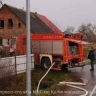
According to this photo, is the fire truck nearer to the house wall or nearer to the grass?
the grass

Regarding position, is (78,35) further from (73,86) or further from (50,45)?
(73,86)

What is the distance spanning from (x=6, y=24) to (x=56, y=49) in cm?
2221

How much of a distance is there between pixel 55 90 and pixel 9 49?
→ 32.5 feet

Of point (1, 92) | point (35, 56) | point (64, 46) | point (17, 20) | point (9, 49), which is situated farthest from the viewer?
point (17, 20)

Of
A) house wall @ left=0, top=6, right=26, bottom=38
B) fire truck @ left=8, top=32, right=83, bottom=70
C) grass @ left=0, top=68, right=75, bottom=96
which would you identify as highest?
house wall @ left=0, top=6, right=26, bottom=38

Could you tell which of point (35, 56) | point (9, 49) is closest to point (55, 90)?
point (35, 56)

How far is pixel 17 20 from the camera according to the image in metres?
35.9

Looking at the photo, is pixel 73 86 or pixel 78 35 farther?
pixel 78 35

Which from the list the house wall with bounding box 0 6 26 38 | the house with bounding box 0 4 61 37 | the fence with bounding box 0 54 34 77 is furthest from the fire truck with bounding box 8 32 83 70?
the house wall with bounding box 0 6 26 38

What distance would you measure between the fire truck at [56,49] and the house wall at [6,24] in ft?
55.3

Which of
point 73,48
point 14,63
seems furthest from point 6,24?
point 14,63

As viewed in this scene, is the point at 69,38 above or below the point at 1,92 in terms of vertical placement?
above

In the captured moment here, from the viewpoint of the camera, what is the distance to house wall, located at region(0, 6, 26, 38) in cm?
3591

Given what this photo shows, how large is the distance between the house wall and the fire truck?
1685 cm
